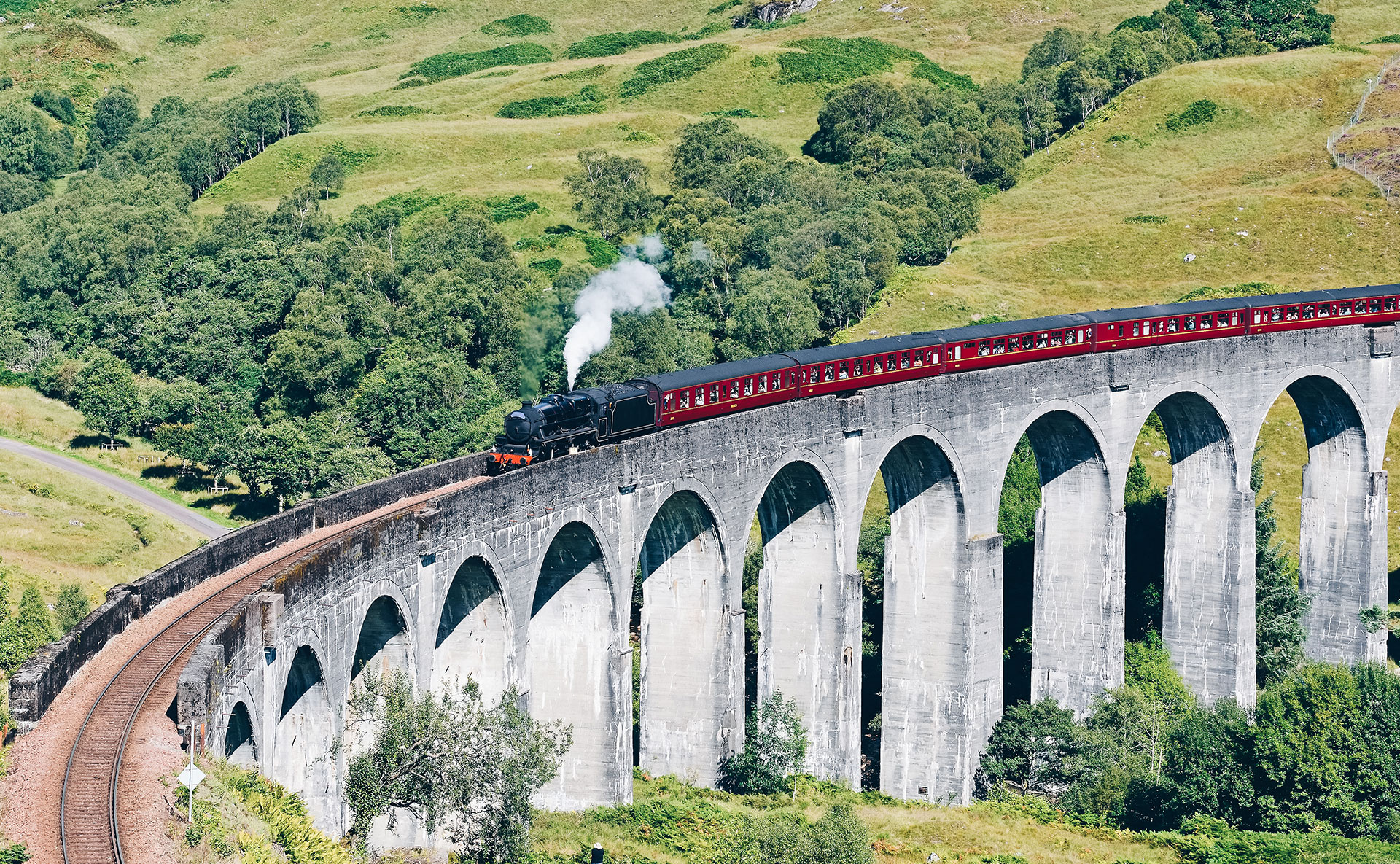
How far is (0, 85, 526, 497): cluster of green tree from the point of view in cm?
10131

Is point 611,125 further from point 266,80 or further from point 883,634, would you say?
point 883,634

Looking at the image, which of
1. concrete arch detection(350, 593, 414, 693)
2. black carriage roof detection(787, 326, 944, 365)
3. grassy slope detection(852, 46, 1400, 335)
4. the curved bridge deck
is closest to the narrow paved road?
grassy slope detection(852, 46, 1400, 335)

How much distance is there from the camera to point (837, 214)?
121 meters

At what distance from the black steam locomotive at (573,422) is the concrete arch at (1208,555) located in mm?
27310

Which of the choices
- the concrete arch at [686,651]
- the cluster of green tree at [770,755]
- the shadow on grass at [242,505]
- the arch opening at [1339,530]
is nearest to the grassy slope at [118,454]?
the shadow on grass at [242,505]

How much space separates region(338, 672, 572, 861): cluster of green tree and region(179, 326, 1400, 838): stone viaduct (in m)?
0.96

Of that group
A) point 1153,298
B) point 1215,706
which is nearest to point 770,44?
point 1153,298

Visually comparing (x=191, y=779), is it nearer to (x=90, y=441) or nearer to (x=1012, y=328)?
(x=1012, y=328)

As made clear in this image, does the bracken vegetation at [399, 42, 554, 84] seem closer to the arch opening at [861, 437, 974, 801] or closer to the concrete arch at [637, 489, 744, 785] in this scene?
the arch opening at [861, 437, 974, 801]

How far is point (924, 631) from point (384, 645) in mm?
25955

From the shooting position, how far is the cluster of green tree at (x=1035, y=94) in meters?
139

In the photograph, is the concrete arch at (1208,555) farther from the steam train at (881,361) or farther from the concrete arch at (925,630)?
the concrete arch at (925,630)

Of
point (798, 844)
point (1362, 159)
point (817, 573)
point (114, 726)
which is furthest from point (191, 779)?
point (1362, 159)

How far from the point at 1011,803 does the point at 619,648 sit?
19.2 metres
